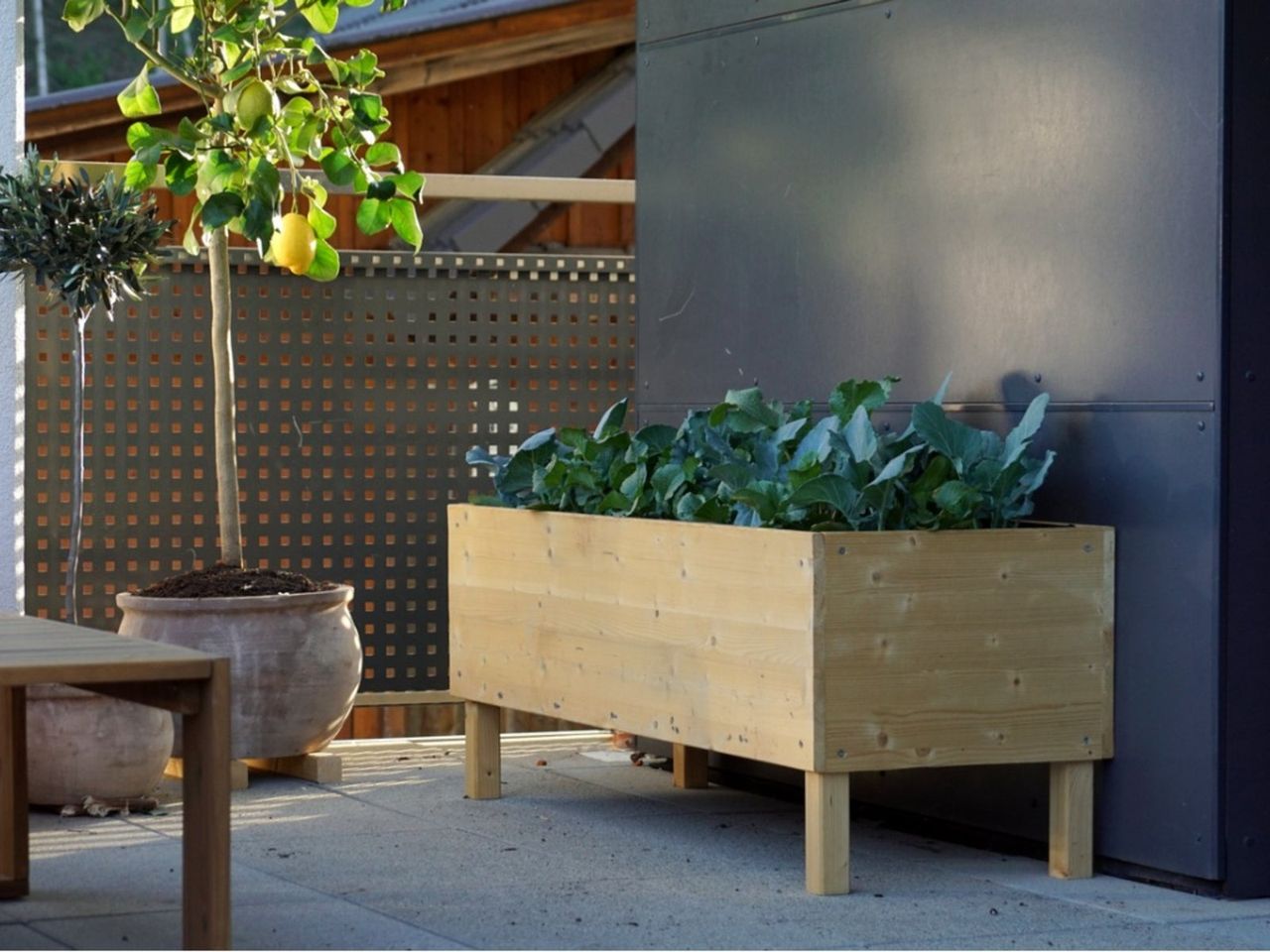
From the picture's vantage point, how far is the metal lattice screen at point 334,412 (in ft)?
19.5

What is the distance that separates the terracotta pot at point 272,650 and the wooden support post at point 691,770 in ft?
2.87

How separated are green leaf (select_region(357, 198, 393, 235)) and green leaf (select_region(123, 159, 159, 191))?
0.53 metres

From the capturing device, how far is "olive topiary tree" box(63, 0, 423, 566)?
5137mm

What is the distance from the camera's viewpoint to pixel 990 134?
4.49 meters

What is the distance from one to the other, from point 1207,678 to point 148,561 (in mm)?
3207

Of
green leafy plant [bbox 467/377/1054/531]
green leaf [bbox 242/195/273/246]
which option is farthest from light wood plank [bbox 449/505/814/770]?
green leaf [bbox 242/195/273/246]

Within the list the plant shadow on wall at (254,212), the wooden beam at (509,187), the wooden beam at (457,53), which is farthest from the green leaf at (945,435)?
the wooden beam at (457,53)

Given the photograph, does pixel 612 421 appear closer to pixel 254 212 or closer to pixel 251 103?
pixel 254 212

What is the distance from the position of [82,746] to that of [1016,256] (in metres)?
2.39

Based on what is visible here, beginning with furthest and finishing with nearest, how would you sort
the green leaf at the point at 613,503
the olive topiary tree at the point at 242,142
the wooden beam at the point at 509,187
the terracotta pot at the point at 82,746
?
the wooden beam at the point at 509,187, the olive topiary tree at the point at 242,142, the terracotta pot at the point at 82,746, the green leaf at the point at 613,503

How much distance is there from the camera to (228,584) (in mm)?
5328

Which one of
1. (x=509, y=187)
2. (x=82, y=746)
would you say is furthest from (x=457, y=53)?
(x=82, y=746)

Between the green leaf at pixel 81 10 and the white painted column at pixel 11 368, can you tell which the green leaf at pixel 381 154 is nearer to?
the green leaf at pixel 81 10

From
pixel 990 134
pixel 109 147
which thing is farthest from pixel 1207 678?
pixel 109 147
